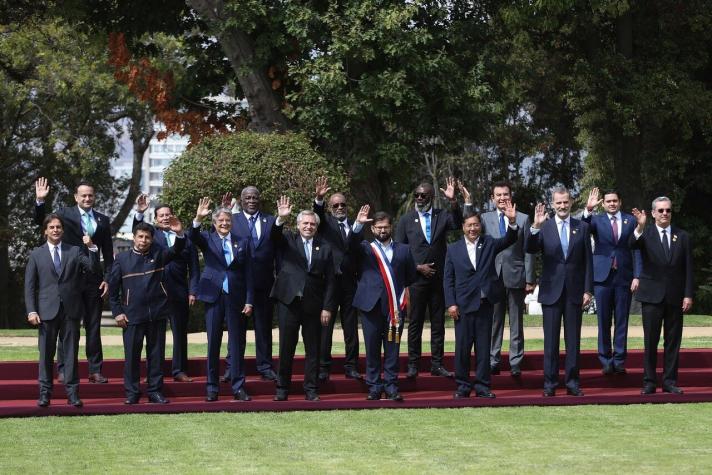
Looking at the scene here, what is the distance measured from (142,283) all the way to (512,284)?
3.89 m

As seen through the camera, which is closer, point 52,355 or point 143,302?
point 52,355

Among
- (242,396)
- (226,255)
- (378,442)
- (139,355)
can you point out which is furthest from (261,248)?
(378,442)

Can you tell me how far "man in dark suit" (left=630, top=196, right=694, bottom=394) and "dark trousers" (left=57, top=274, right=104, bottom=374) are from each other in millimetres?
5398

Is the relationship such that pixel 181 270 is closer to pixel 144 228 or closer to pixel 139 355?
pixel 144 228

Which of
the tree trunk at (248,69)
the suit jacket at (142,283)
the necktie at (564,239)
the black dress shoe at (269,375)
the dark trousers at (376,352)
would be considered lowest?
the black dress shoe at (269,375)

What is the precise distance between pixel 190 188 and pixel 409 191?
18401mm

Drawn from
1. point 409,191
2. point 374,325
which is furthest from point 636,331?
point 409,191

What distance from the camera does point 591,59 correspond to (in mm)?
30625

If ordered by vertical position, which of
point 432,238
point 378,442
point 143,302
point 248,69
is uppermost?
point 248,69

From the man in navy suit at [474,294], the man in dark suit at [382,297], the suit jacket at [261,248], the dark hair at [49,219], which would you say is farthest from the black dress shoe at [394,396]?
the dark hair at [49,219]

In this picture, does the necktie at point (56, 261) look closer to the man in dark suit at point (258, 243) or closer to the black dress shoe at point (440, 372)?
the man in dark suit at point (258, 243)

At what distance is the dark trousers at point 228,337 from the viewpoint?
503 inches

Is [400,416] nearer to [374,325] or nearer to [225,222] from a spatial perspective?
[374,325]

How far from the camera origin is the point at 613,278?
1416 cm
